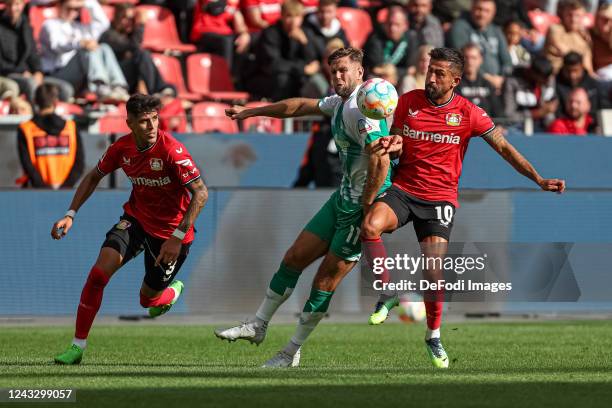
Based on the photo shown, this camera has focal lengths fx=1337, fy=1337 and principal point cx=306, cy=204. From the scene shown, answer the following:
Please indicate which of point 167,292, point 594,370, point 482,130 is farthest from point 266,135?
point 594,370

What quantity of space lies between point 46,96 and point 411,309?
6.64 meters

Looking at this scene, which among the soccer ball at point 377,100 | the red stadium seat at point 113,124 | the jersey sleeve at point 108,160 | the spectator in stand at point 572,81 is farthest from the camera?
the spectator in stand at point 572,81

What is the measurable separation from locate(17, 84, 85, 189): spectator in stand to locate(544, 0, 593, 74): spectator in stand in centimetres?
818

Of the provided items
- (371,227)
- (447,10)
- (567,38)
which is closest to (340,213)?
(371,227)

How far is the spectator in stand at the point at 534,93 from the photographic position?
761 inches

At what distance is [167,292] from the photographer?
40.1 ft

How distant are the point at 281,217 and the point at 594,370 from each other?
6427 millimetres

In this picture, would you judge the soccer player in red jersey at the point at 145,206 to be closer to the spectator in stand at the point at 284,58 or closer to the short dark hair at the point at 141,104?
the short dark hair at the point at 141,104

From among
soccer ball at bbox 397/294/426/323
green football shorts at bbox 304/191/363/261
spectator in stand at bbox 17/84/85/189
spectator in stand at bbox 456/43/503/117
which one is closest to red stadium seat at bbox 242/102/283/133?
spectator in stand at bbox 17/84/85/189

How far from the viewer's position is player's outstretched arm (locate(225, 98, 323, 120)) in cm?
1079

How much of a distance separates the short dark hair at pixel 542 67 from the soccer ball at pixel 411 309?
9656 millimetres

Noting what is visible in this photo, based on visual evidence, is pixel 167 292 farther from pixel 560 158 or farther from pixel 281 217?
pixel 560 158

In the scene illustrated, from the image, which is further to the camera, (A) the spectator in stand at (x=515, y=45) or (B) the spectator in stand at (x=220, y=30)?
(A) the spectator in stand at (x=515, y=45)

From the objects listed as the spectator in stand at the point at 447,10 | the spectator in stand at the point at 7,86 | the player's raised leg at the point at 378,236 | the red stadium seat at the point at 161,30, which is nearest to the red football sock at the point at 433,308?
the player's raised leg at the point at 378,236
